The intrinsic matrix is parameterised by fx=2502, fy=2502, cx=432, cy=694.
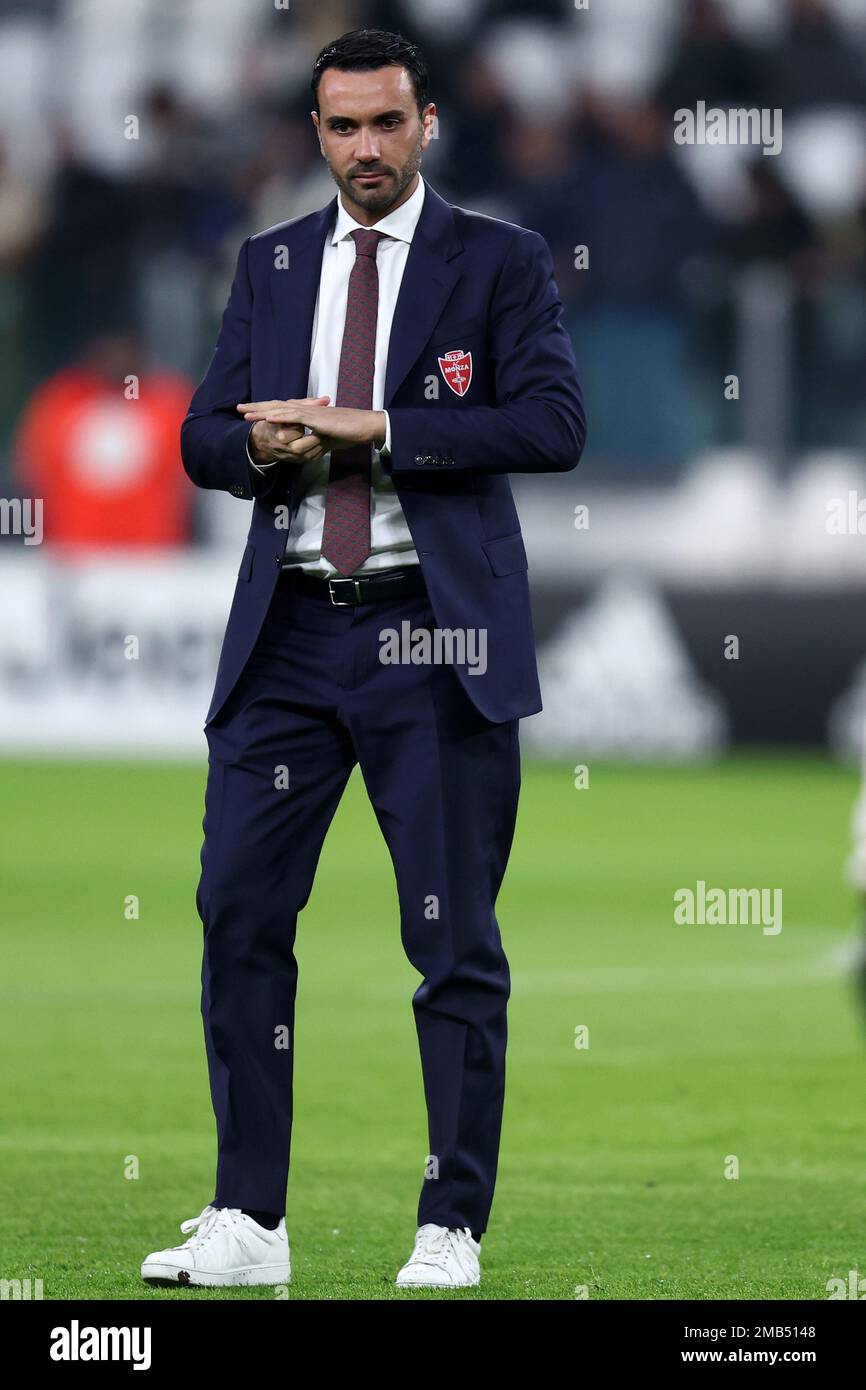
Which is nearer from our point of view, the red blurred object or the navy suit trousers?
the navy suit trousers

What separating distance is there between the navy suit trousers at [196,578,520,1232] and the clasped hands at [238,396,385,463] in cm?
30

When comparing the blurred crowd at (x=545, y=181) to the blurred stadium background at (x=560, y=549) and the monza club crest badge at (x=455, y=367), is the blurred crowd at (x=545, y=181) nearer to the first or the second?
the blurred stadium background at (x=560, y=549)

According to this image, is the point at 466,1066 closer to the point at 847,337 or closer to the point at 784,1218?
the point at 784,1218

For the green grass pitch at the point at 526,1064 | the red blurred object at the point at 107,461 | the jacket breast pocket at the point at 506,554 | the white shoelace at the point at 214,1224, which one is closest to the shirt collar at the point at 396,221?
the jacket breast pocket at the point at 506,554

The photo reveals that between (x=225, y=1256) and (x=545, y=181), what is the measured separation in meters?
11.9

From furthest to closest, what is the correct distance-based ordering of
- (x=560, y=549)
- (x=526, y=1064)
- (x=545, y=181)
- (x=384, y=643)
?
(x=545, y=181) → (x=560, y=549) → (x=526, y=1064) → (x=384, y=643)

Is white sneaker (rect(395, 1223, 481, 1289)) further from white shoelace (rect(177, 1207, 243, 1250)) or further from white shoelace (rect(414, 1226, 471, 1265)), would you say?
white shoelace (rect(177, 1207, 243, 1250))

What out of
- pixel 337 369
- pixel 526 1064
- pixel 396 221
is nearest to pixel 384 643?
pixel 337 369

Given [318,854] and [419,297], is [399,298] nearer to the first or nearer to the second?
[419,297]

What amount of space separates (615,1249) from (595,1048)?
7.58 ft

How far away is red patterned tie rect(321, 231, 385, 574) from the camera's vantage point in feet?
14.2

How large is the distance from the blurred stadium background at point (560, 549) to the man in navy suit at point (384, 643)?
1.21 m

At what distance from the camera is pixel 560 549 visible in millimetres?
14531

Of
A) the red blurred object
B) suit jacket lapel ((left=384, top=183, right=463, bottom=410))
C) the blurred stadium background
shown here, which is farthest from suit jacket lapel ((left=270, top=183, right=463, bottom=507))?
the red blurred object
